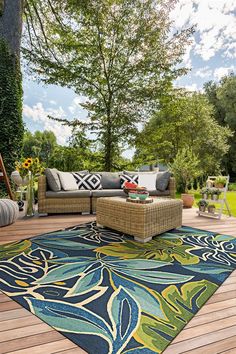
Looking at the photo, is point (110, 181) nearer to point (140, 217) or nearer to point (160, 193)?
point (160, 193)

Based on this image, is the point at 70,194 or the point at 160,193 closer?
the point at 70,194

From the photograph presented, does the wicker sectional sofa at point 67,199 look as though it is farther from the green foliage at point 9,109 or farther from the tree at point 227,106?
the tree at point 227,106

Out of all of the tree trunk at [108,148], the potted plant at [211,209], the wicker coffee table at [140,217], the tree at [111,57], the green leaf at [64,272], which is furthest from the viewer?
the tree trunk at [108,148]

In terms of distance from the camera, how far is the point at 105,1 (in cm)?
696

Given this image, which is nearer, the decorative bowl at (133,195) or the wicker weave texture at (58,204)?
the decorative bowl at (133,195)

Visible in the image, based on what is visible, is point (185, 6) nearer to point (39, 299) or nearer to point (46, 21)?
point (46, 21)

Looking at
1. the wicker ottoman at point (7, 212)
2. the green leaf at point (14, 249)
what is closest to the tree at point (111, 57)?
the wicker ottoman at point (7, 212)

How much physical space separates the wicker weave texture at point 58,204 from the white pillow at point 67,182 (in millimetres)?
237

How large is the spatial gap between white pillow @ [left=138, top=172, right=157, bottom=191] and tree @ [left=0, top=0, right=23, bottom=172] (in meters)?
2.98

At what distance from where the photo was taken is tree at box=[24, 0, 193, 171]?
721cm

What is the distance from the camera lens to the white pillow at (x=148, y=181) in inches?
203

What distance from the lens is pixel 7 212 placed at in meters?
3.74

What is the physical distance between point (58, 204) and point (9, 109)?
2757 millimetres

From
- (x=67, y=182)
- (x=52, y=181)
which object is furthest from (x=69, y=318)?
(x=67, y=182)
